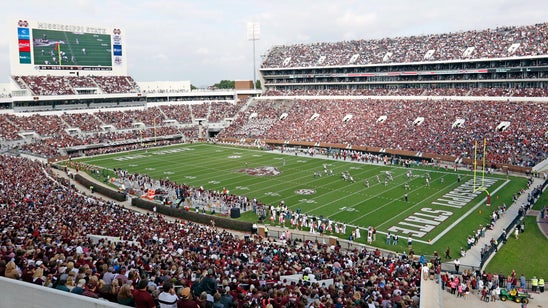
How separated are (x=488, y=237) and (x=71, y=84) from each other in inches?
2233

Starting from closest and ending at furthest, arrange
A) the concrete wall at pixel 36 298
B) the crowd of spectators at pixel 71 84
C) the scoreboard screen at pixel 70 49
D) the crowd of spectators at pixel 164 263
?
the concrete wall at pixel 36 298, the crowd of spectators at pixel 164 263, the crowd of spectators at pixel 71 84, the scoreboard screen at pixel 70 49

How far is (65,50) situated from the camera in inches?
2516

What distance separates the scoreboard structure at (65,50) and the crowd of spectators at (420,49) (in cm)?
2420

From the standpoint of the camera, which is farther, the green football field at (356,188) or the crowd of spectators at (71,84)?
the crowd of spectators at (71,84)

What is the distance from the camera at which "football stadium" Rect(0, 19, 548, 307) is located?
10.9 meters

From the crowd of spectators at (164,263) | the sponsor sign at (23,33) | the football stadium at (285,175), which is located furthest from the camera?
the sponsor sign at (23,33)

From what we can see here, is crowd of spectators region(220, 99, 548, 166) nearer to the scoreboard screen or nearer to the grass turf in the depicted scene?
the grass turf

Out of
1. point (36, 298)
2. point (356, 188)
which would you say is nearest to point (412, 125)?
point (356, 188)

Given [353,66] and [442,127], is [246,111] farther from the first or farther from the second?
[442,127]

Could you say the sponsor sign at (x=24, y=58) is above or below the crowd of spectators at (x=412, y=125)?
above

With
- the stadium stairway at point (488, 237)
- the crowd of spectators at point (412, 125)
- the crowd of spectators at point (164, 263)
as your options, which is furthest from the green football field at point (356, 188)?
the crowd of spectators at point (164, 263)

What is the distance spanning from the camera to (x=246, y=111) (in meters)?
70.6

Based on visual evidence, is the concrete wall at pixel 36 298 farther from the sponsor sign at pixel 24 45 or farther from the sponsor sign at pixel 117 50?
the sponsor sign at pixel 117 50

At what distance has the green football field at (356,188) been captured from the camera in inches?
976
